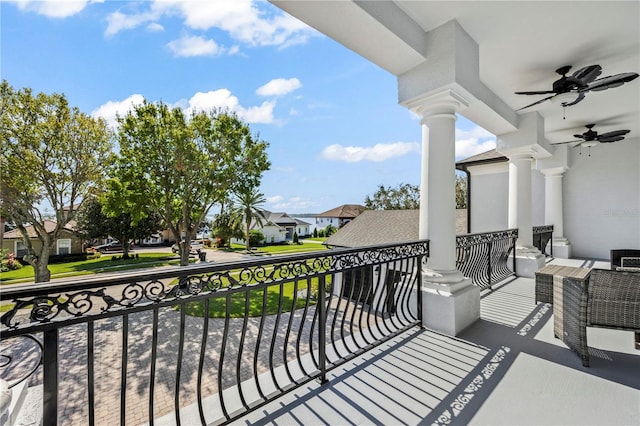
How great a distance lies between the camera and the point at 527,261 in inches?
204

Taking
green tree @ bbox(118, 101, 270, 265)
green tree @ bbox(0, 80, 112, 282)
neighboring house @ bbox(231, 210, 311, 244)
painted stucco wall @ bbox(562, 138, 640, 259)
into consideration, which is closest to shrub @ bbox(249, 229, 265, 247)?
neighboring house @ bbox(231, 210, 311, 244)

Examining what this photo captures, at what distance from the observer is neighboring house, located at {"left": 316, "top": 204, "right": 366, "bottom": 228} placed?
43494mm

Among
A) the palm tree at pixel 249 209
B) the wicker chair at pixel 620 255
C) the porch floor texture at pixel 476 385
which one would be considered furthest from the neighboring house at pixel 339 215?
the porch floor texture at pixel 476 385

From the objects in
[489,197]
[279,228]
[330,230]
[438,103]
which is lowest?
[330,230]

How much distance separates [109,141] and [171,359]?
417 inches

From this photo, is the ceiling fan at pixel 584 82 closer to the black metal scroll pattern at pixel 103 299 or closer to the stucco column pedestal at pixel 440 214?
the stucco column pedestal at pixel 440 214

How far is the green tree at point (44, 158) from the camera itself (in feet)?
33.5

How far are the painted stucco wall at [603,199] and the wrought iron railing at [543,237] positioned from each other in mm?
970

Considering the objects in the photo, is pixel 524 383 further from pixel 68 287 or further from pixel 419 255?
pixel 68 287

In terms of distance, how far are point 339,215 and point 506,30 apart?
42.6 m

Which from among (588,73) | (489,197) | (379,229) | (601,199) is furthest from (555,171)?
(379,229)

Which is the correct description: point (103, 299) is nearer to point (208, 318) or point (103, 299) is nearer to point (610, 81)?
point (208, 318)

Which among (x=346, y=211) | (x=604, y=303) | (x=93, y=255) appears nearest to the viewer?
(x=604, y=303)

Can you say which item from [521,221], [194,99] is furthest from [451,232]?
[194,99]
